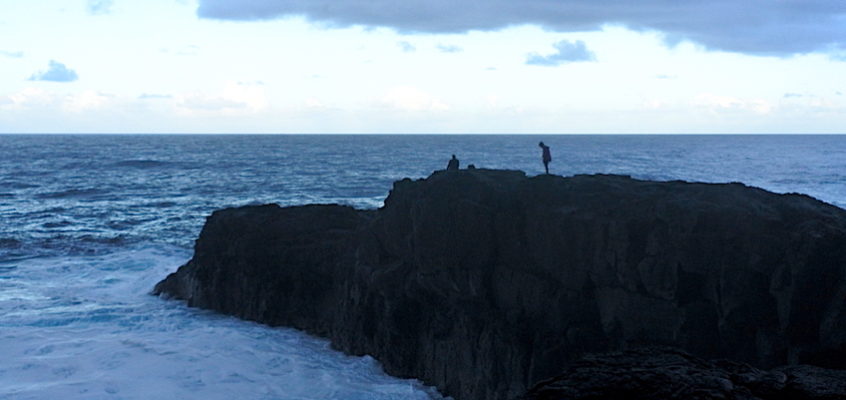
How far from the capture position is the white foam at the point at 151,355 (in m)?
18.9

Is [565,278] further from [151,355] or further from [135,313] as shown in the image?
[135,313]

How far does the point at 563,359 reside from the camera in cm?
1661

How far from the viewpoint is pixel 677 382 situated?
7559mm

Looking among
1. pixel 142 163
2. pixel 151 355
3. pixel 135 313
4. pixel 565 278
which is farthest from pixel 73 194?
pixel 565 278

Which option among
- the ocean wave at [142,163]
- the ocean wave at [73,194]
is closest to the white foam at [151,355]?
the ocean wave at [73,194]

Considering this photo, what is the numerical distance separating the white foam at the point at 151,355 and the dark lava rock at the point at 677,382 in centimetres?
1134

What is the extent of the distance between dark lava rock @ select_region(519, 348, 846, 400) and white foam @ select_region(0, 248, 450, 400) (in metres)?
11.3

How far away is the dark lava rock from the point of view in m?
7.41

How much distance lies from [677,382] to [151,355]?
17.4 meters

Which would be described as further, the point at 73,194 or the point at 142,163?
the point at 142,163

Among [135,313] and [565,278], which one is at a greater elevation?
[565,278]

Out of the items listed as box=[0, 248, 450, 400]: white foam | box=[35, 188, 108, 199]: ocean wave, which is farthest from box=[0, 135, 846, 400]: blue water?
box=[35, 188, 108, 199]: ocean wave

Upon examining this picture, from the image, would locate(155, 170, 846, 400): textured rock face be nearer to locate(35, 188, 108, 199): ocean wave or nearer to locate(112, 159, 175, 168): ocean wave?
locate(35, 188, 108, 199): ocean wave

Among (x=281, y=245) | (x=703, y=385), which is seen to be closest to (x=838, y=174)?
(x=281, y=245)
